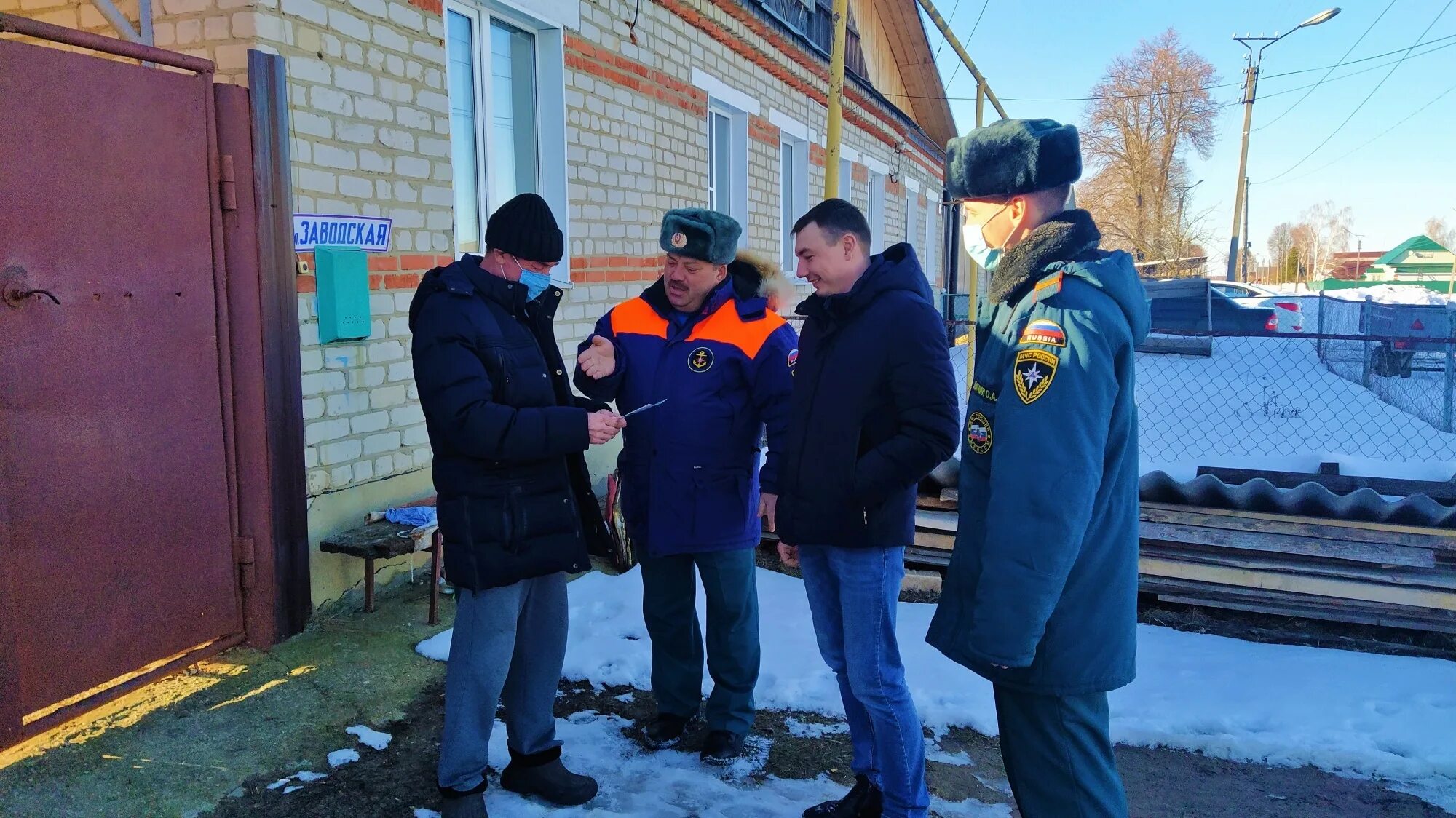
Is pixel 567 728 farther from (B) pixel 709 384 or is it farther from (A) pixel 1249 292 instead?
(A) pixel 1249 292

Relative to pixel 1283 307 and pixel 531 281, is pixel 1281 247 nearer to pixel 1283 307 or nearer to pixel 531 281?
pixel 1283 307

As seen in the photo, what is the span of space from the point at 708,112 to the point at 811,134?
107 inches

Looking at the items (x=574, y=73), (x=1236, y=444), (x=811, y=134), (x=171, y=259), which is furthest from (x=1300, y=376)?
(x=171, y=259)

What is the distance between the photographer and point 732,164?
876cm

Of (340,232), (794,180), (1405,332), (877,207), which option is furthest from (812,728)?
(1405,332)

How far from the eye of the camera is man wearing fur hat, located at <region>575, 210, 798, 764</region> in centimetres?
296

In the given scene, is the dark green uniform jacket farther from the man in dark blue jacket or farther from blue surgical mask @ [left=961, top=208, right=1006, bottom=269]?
the man in dark blue jacket

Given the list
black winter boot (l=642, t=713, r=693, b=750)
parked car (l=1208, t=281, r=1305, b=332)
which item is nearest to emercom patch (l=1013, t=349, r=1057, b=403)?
black winter boot (l=642, t=713, r=693, b=750)

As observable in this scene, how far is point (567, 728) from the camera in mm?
3240

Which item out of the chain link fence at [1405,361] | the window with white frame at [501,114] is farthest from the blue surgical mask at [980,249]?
the chain link fence at [1405,361]

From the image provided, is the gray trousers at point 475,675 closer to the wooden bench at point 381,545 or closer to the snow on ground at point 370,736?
the snow on ground at point 370,736

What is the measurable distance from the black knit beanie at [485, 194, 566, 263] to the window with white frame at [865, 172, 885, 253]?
11703mm

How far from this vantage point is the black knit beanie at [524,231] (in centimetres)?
252

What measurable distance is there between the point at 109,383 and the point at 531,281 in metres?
1.61
